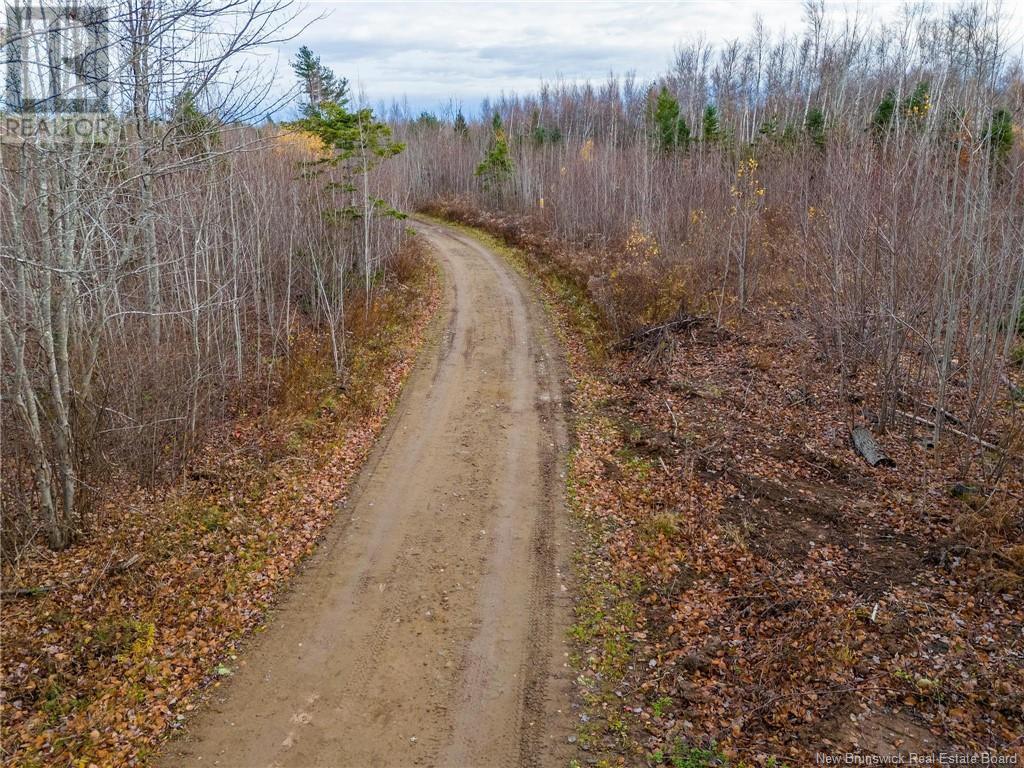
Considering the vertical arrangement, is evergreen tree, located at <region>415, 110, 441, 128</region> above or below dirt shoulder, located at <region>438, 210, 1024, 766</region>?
above

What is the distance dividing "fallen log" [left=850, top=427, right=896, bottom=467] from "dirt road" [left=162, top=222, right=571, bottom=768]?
202 inches

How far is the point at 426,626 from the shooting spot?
7336mm

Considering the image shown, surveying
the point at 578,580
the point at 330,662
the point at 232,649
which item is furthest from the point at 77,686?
the point at 578,580

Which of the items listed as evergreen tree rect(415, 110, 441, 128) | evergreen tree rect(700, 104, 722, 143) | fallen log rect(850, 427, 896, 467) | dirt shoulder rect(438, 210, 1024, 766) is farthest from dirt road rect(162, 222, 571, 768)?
evergreen tree rect(415, 110, 441, 128)

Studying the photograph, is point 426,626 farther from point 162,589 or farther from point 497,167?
point 497,167

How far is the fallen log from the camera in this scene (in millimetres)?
10672

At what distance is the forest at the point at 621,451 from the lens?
6.20 metres

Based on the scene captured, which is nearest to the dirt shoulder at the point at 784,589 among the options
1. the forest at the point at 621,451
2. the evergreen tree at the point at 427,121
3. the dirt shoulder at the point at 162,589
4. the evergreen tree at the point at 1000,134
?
the forest at the point at 621,451

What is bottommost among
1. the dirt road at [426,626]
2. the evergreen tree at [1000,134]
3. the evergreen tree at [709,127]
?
the dirt road at [426,626]

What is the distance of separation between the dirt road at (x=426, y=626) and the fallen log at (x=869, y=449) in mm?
5121

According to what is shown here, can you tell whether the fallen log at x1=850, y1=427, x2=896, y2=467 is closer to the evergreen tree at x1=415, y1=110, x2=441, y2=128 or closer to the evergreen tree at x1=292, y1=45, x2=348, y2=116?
the evergreen tree at x1=292, y1=45, x2=348, y2=116

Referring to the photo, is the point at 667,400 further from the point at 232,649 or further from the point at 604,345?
the point at 232,649

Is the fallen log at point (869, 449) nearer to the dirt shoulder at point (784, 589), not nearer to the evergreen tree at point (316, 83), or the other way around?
the dirt shoulder at point (784, 589)

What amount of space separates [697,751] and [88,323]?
32.8 ft
